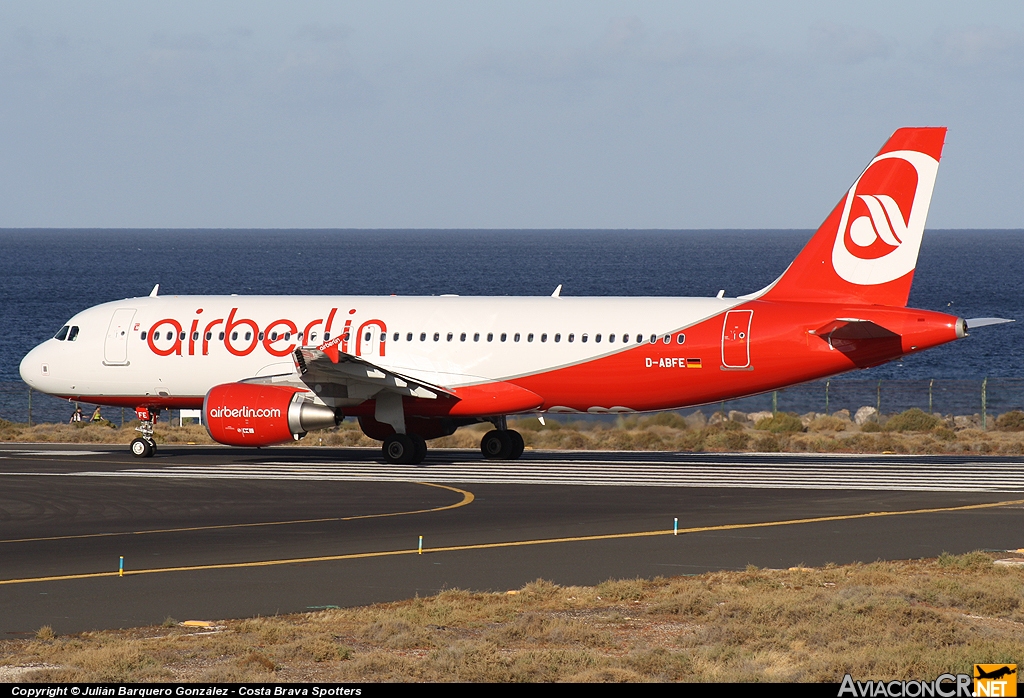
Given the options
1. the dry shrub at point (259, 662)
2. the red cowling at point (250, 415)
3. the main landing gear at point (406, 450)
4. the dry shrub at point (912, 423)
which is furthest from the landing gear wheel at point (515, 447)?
the dry shrub at point (259, 662)

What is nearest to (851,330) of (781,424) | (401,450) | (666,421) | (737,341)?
(737,341)

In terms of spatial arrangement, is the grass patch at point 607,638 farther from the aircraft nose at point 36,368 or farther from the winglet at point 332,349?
the aircraft nose at point 36,368

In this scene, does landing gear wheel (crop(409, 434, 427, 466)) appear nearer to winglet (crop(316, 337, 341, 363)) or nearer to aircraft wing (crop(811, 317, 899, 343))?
winglet (crop(316, 337, 341, 363))

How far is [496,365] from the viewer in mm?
34344

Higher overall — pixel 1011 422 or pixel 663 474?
pixel 1011 422

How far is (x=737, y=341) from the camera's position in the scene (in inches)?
1266

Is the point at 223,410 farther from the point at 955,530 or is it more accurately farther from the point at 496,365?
the point at 955,530

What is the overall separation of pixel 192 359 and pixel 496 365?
313 inches

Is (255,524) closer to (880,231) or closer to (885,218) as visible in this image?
(880,231)

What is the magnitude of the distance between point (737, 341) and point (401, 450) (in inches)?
337

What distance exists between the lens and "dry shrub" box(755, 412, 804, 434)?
158ft

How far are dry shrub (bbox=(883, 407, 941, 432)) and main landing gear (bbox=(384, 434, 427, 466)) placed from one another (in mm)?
18977

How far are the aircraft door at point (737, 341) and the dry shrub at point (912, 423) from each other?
16814mm

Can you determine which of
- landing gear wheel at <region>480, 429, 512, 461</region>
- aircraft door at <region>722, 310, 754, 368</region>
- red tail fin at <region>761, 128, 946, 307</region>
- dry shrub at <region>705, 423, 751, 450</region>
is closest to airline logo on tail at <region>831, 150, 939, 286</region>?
red tail fin at <region>761, 128, 946, 307</region>
